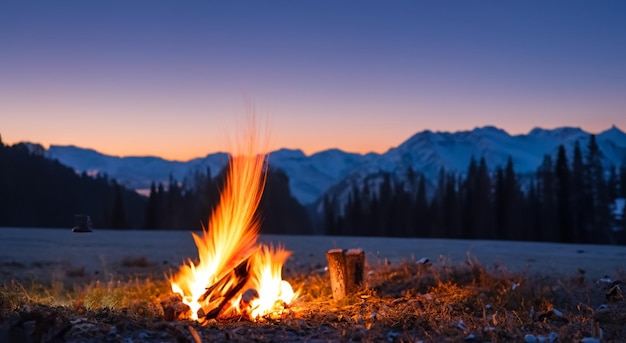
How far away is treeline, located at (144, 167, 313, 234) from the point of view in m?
51.4

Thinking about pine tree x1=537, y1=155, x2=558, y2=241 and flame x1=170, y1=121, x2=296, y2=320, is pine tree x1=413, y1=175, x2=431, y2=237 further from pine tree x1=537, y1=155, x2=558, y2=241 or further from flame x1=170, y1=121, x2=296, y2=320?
flame x1=170, y1=121, x2=296, y2=320

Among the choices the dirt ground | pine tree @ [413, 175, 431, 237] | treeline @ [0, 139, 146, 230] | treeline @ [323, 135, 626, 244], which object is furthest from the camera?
pine tree @ [413, 175, 431, 237]

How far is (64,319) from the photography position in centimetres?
590

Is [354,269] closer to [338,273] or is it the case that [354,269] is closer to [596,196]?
[338,273]

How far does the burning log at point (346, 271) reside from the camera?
30.7 ft

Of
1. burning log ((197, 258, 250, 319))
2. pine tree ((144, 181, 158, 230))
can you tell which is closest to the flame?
burning log ((197, 258, 250, 319))

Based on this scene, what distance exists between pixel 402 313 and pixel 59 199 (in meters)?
60.2

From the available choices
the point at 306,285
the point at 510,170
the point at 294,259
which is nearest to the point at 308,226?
the point at 510,170

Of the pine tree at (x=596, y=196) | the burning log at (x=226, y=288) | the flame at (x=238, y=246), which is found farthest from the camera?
the pine tree at (x=596, y=196)

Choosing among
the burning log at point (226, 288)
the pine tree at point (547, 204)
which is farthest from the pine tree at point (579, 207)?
the burning log at point (226, 288)

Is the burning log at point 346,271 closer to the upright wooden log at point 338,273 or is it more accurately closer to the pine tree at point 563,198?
the upright wooden log at point 338,273

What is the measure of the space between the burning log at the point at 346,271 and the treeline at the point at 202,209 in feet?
123

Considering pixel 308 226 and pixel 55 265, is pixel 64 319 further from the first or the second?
pixel 308 226

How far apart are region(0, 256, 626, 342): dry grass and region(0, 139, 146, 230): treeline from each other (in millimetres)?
20371
